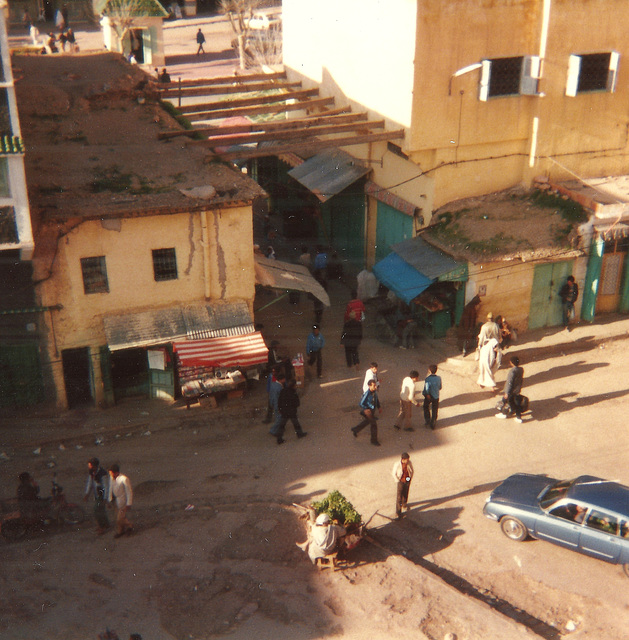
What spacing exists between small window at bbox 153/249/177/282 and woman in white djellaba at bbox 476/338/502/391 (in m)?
7.19

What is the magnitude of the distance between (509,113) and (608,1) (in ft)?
11.5

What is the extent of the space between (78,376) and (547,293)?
11926 mm

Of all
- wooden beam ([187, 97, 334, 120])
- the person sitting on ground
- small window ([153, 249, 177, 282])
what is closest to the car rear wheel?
the person sitting on ground

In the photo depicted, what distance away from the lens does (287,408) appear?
50.4 ft

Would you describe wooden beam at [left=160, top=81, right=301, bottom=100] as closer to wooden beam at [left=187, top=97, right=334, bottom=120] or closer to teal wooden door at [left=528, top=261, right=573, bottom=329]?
wooden beam at [left=187, top=97, right=334, bottom=120]

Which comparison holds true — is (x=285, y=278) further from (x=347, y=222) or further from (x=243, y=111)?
(x=347, y=222)

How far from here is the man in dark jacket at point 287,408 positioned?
15.3 metres

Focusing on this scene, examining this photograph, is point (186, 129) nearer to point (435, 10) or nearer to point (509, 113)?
point (435, 10)

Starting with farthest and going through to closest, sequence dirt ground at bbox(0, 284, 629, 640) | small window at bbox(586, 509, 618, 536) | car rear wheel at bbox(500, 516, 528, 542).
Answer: car rear wheel at bbox(500, 516, 528, 542) < small window at bbox(586, 509, 618, 536) < dirt ground at bbox(0, 284, 629, 640)

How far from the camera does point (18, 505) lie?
13117mm

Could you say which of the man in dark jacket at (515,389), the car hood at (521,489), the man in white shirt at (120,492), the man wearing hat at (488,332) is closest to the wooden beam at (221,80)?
the man wearing hat at (488,332)

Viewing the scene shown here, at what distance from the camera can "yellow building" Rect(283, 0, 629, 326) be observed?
735 inches

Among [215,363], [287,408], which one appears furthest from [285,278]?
[287,408]

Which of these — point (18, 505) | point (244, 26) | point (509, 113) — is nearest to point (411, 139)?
point (509, 113)
